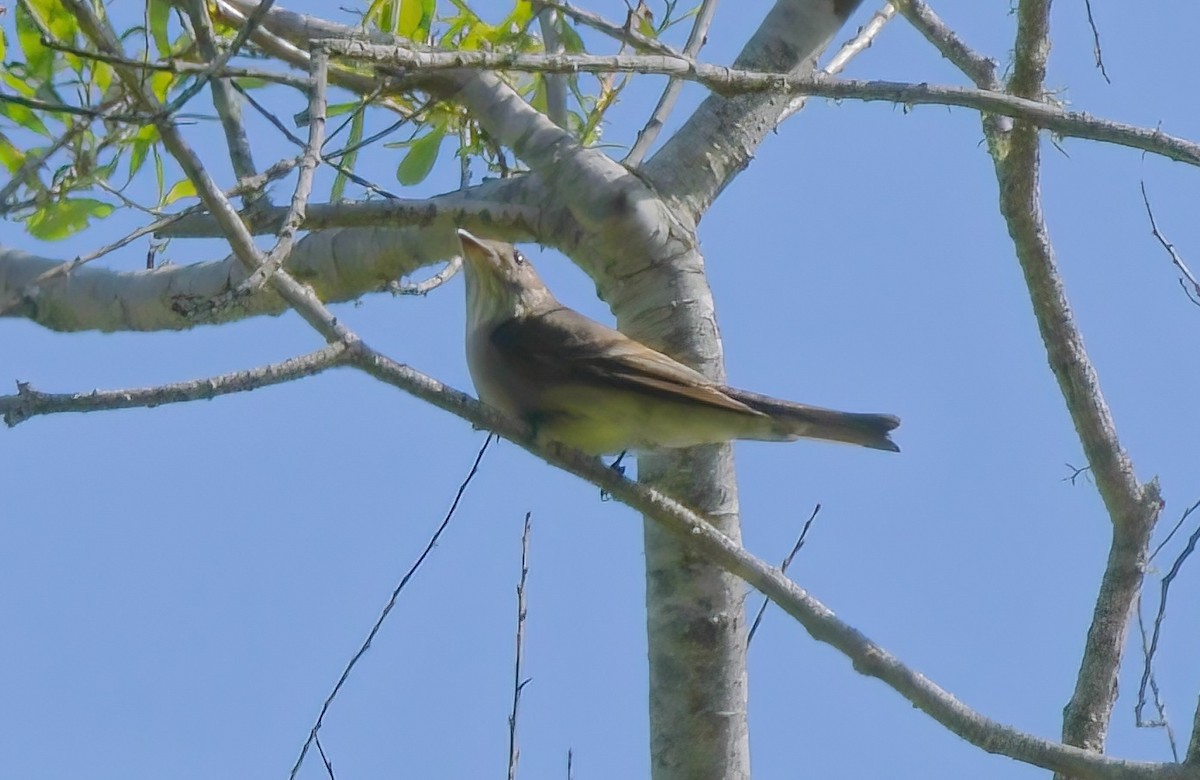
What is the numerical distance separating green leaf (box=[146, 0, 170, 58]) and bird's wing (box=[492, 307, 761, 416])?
1578 millimetres

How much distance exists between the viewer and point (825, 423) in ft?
14.9

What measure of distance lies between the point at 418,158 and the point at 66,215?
1231mm

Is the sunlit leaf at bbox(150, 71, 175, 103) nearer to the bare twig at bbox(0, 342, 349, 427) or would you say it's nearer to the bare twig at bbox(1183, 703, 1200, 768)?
the bare twig at bbox(0, 342, 349, 427)

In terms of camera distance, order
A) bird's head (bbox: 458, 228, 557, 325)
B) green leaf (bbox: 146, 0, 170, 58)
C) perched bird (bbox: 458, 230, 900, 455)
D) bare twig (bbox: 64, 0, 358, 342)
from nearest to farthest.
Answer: bare twig (bbox: 64, 0, 358, 342) < green leaf (bbox: 146, 0, 170, 58) < perched bird (bbox: 458, 230, 900, 455) < bird's head (bbox: 458, 228, 557, 325)

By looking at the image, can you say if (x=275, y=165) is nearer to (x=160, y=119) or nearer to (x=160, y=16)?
(x=160, y=16)

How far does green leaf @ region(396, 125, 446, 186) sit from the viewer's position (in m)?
4.90

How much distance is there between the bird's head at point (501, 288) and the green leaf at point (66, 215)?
4.25 ft

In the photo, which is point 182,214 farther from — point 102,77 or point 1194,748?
point 1194,748

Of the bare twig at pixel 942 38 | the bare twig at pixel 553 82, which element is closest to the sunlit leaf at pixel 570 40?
the bare twig at pixel 553 82

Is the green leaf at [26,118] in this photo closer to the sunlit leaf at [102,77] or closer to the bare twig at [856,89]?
the sunlit leaf at [102,77]

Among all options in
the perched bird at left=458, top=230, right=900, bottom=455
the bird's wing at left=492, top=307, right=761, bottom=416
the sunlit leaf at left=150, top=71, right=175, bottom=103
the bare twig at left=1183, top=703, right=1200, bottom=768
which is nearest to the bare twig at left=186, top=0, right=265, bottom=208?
the sunlit leaf at left=150, top=71, right=175, bottom=103

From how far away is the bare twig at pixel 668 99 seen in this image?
448 cm

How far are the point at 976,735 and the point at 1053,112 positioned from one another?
56.2 inches

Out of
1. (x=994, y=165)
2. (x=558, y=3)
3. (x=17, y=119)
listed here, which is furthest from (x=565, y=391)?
(x=17, y=119)
